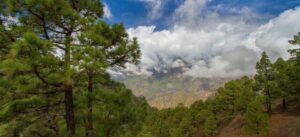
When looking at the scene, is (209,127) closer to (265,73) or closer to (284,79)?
(265,73)

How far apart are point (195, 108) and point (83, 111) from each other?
61.9 m

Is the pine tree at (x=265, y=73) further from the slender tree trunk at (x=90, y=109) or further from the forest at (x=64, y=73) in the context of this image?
the slender tree trunk at (x=90, y=109)

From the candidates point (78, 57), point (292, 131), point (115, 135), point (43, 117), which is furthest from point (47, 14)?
point (292, 131)

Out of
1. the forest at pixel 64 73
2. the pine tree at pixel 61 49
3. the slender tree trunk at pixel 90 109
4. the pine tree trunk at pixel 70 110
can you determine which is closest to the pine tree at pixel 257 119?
the forest at pixel 64 73

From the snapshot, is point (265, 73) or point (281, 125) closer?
point (281, 125)

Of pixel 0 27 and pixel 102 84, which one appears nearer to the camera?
pixel 0 27

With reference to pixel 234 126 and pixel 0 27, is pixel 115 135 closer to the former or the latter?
pixel 0 27

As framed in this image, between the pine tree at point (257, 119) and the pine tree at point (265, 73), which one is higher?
the pine tree at point (265, 73)

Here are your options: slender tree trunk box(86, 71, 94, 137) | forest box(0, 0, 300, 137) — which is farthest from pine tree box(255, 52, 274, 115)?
slender tree trunk box(86, 71, 94, 137)

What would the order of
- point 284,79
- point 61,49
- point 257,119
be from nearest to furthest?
point 61,49 → point 257,119 → point 284,79

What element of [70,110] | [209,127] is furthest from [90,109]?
[209,127]

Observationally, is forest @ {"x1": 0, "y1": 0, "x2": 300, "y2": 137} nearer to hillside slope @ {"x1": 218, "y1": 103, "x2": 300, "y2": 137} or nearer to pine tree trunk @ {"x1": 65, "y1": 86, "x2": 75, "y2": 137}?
pine tree trunk @ {"x1": 65, "y1": 86, "x2": 75, "y2": 137}

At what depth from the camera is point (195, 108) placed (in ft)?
230

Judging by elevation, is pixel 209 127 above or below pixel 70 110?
below
